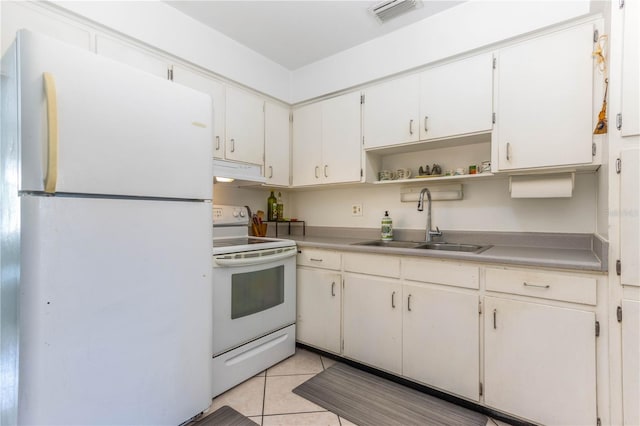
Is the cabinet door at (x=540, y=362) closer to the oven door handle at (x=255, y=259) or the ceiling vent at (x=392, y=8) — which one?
the oven door handle at (x=255, y=259)

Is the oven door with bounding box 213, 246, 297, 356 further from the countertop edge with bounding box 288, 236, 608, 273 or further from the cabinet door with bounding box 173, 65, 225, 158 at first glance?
the cabinet door with bounding box 173, 65, 225, 158

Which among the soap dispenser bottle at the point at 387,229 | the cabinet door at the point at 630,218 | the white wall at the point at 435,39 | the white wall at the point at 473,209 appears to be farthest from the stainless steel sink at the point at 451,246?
the white wall at the point at 435,39

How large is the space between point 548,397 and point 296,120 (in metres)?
2.68

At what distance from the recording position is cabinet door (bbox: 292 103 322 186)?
2.74 meters

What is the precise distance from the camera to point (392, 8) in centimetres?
203

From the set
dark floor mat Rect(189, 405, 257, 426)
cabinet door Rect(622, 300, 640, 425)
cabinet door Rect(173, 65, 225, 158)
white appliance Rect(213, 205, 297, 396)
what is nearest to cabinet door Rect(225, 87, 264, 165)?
cabinet door Rect(173, 65, 225, 158)

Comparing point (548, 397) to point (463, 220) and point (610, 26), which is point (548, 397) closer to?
point (463, 220)

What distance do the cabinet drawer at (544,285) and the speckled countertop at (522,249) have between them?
54mm

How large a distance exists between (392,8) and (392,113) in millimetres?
685

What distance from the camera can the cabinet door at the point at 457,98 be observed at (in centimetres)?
189

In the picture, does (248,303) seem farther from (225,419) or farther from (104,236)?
(104,236)

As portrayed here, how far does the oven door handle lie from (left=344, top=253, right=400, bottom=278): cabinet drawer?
1.45ft

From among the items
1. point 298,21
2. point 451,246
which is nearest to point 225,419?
point 451,246

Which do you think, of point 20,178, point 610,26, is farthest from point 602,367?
point 20,178
